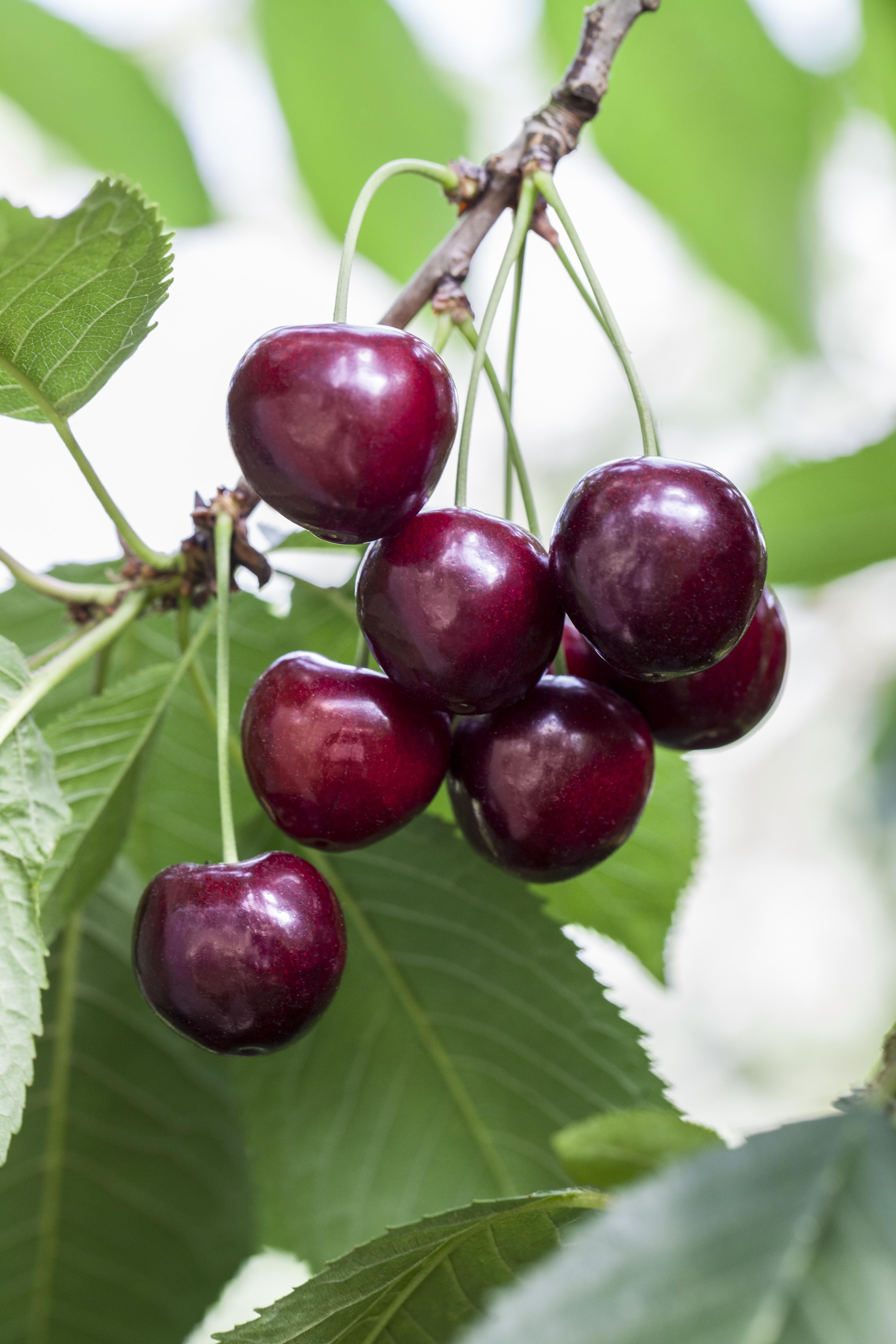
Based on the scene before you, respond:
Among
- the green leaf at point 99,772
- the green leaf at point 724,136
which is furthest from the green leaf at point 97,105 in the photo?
the green leaf at point 99,772

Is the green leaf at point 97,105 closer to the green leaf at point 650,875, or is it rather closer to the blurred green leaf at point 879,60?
the blurred green leaf at point 879,60

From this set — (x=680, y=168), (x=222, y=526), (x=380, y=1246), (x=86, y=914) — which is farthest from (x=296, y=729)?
(x=680, y=168)

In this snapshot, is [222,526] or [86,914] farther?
[86,914]

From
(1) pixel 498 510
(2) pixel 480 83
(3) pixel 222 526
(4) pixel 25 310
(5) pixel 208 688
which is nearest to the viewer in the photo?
(4) pixel 25 310

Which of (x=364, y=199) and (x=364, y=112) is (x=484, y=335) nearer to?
(x=364, y=199)

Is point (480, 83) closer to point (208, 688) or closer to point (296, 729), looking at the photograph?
point (208, 688)

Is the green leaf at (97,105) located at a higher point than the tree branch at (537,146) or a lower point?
higher
